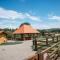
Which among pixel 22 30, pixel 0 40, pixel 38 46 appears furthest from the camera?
pixel 22 30

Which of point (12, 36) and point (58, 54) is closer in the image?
point (58, 54)

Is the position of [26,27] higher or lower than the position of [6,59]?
higher

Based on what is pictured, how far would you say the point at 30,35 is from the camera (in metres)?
46.0

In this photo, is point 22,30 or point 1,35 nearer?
point 1,35

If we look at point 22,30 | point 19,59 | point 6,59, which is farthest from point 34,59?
point 22,30

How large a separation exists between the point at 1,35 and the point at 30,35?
12630 millimetres

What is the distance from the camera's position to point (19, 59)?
1195 cm

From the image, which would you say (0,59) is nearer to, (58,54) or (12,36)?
(58,54)

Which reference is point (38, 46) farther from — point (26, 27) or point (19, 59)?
point (26, 27)

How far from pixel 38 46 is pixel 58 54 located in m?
6.41

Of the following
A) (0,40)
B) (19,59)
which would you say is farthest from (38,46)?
(0,40)

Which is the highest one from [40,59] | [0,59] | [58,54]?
[40,59]

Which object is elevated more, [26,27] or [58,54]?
[26,27]

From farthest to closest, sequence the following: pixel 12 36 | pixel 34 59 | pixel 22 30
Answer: pixel 12 36
pixel 22 30
pixel 34 59
